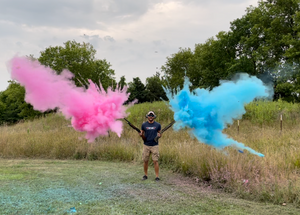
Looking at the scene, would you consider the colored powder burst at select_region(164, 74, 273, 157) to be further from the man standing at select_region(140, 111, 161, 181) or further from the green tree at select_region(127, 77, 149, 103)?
the green tree at select_region(127, 77, 149, 103)

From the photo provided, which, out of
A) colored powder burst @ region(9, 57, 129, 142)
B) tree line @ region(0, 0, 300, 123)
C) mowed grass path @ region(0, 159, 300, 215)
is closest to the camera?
mowed grass path @ region(0, 159, 300, 215)

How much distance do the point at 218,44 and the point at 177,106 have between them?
24.1 m

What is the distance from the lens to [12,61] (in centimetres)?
693

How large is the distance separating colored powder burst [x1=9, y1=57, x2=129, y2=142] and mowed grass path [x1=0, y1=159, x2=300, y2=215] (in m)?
1.40

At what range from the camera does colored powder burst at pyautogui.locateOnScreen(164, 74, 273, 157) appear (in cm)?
608

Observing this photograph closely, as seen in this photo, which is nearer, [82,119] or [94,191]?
[94,191]

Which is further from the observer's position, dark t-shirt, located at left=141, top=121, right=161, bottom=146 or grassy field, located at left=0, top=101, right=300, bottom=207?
dark t-shirt, located at left=141, top=121, right=161, bottom=146

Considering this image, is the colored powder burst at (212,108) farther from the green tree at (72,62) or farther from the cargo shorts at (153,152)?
the green tree at (72,62)

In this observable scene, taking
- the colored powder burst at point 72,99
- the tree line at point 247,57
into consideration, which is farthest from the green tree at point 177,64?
the colored powder burst at point 72,99

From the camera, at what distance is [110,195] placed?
5.18m

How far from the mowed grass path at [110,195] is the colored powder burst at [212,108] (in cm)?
131

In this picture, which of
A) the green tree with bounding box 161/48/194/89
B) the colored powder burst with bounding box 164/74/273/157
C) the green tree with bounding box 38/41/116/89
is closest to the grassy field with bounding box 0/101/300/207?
the colored powder burst with bounding box 164/74/273/157

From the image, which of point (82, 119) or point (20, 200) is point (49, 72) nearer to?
point (82, 119)

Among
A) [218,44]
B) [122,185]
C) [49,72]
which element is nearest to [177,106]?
[122,185]
